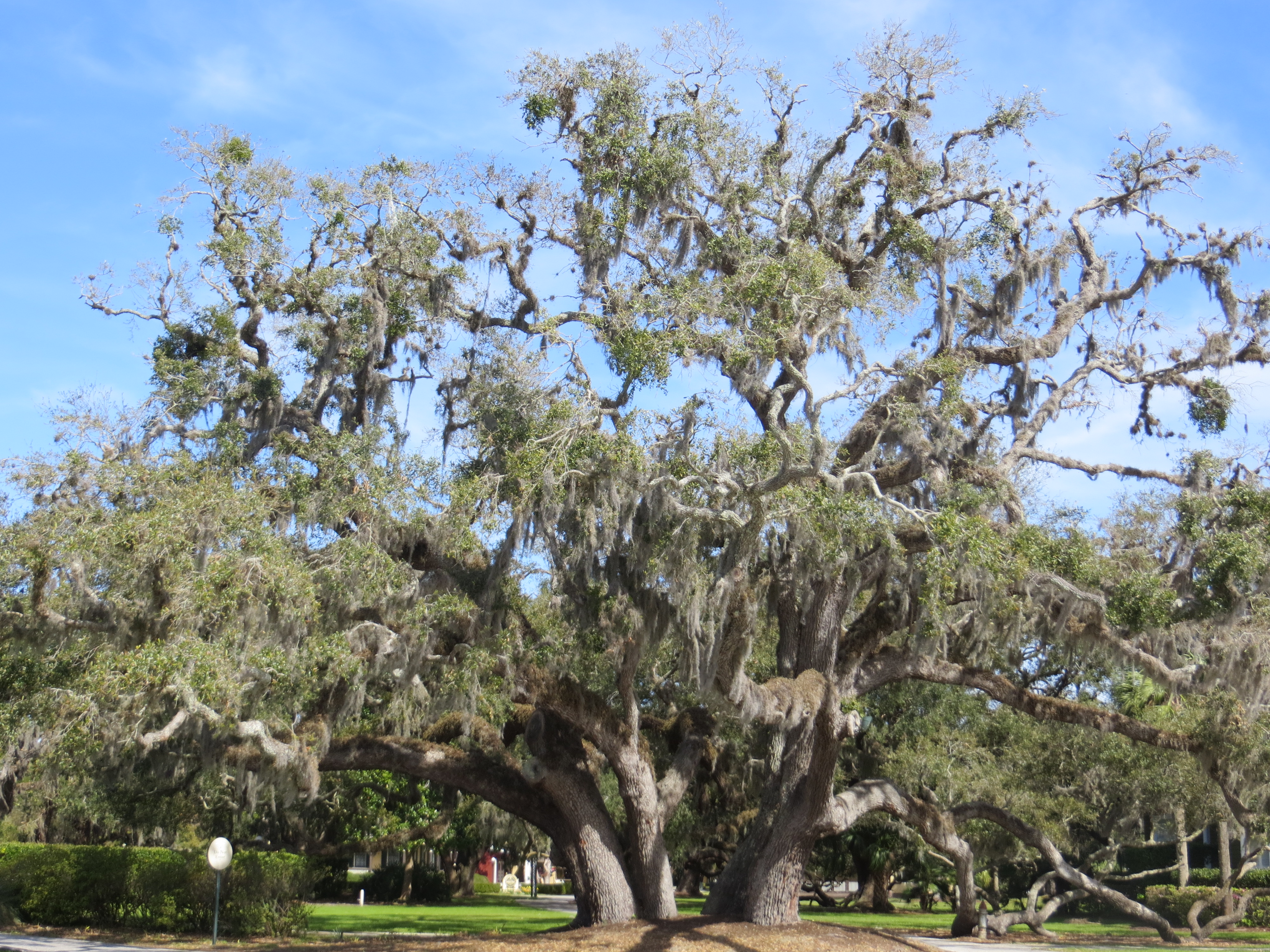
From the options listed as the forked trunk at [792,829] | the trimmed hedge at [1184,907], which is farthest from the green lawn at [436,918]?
the trimmed hedge at [1184,907]

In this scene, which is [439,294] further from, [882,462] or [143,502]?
[882,462]

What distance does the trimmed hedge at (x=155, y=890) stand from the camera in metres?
18.2

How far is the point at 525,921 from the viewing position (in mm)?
23078

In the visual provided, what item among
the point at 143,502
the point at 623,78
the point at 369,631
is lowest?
the point at 369,631

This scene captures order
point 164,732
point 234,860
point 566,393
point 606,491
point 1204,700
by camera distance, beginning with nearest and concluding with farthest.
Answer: point 164,732
point 606,491
point 566,393
point 1204,700
point 234,860

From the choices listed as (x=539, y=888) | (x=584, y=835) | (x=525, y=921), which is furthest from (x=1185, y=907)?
(x=539, y=888)

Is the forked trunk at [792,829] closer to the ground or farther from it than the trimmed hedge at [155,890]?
farther from it

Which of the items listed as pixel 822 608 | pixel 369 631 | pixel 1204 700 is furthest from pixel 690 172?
pixel 1204 700

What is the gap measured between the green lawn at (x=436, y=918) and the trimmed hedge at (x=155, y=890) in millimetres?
A: 1594

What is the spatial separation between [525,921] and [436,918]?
7.53 ft

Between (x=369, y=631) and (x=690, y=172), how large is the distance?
26.1 feet

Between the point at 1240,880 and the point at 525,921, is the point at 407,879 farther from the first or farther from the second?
the point at 1240,880

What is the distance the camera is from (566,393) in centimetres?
Answer: 1392

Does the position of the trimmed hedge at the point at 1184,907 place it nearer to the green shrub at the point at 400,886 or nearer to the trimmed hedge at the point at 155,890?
the trimmed hedge at the point at 155,890
